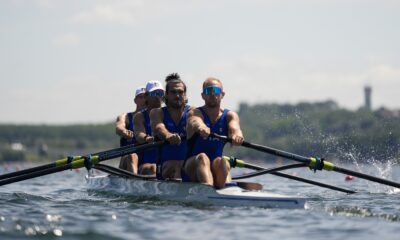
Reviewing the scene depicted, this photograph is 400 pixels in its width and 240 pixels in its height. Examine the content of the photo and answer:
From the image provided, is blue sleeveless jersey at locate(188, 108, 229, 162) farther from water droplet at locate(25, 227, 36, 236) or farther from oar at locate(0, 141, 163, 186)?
water droplet at locate(25, 227, 36, 236)

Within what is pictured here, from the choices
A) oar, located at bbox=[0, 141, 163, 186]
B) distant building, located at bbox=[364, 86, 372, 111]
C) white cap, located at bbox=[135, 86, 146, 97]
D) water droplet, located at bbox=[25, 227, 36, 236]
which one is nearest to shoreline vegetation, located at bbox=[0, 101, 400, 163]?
distant building, located at bbox=[364, 86, 372, 111]

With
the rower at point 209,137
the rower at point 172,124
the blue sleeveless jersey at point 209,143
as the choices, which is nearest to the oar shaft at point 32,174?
the rower at point 172,124

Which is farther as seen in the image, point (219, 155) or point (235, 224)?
point (219, 155)

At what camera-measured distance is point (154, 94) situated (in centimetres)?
1614

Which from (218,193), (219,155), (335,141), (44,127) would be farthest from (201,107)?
(44,127)

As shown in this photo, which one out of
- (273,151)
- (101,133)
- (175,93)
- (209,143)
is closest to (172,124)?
(175,93)

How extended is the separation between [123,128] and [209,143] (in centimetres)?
457

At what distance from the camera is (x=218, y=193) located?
1223 centimetres

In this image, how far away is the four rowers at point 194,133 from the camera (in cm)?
1276

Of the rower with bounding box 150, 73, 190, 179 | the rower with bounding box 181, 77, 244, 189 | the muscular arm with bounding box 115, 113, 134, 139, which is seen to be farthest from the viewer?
the muscular arm with bounding box 115, 113, 134, 139

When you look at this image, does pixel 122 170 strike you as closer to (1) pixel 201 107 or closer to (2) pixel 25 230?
(1) pixel 201 107

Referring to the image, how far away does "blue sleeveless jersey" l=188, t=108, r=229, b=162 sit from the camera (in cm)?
1307

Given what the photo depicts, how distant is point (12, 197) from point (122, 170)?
2369 millimetres

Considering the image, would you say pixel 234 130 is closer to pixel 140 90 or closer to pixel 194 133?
pixel 194 133
